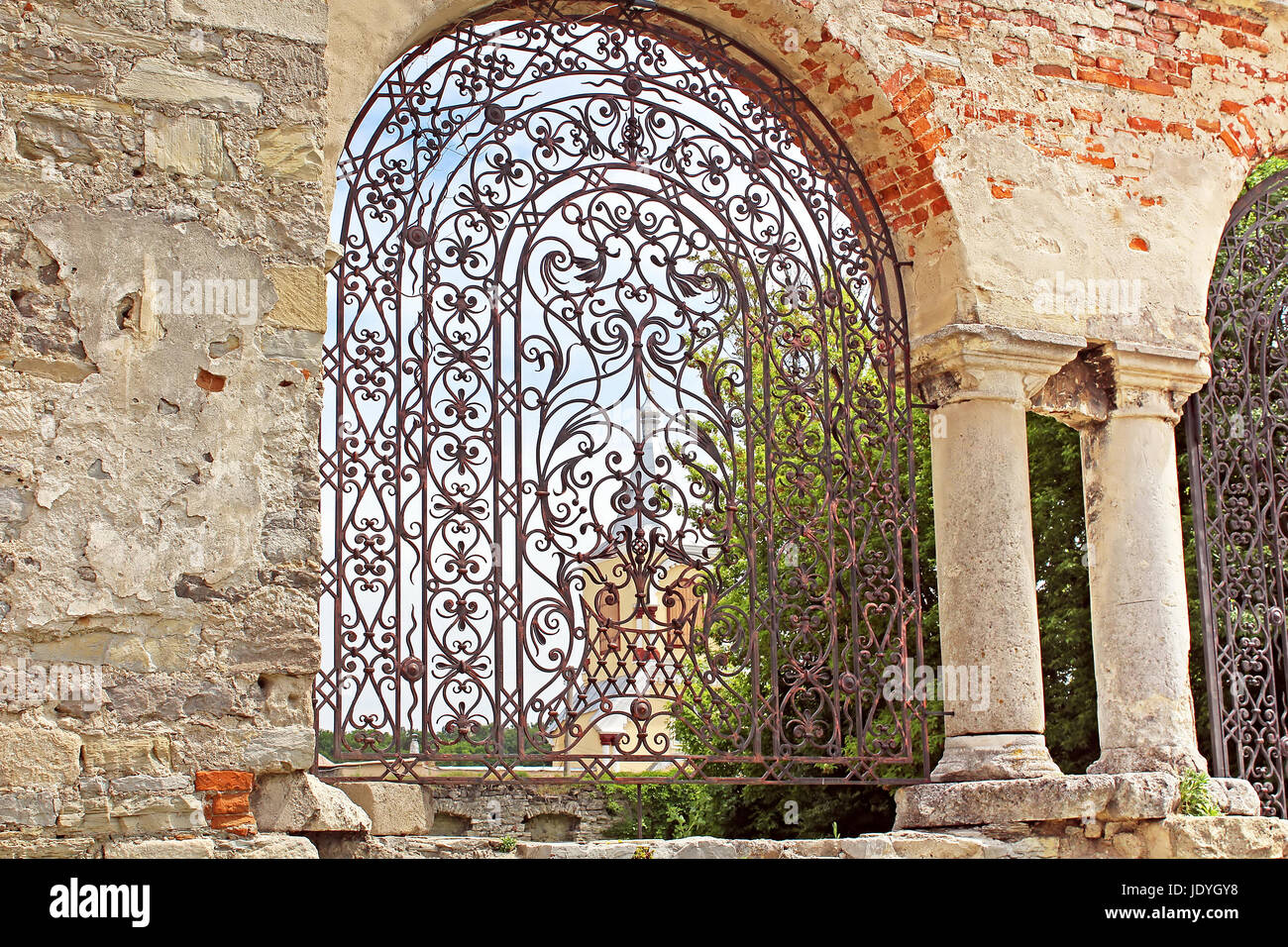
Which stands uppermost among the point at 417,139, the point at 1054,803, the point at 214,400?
the point at 417,139

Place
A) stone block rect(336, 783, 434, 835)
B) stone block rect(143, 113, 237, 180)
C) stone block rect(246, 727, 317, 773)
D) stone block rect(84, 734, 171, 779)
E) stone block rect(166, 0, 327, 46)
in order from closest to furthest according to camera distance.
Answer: stone block rect(84, 734, 171, 779)
stone block rect(246, 727, 317, 773)
stone block rect(143, 113, 237, 180)
stone block rect(166, 0, 327, 46)
stone block rect(336, 783, 434, 835)

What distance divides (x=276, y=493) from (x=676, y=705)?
82.9 inches

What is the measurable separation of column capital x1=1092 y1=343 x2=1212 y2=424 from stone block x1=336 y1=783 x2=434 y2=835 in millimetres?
3612

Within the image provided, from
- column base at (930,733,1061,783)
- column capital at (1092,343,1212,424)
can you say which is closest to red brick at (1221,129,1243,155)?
column capital at (1092,343,1212,424)

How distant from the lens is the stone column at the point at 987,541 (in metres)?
5.82

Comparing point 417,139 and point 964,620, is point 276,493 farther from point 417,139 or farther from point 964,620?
point 964,620

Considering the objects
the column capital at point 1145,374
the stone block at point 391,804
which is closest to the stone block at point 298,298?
the stone block at point 391,804

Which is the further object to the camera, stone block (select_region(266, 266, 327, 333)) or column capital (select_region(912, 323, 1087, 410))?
column capital (select_region(912, 323, 1087, 410))

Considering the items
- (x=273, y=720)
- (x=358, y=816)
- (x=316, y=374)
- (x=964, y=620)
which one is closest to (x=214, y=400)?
(x=316, y=374)

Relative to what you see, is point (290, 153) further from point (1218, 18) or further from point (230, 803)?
point (1218, 18)

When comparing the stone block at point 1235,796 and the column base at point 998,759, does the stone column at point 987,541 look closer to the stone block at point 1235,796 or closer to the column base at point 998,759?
the column base at point 998,759

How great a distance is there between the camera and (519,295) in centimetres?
557

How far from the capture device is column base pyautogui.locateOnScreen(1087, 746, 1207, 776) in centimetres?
593

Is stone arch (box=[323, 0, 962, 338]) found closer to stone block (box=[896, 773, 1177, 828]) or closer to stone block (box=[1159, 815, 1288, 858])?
stone block (box=[896, 773, 1177, 828])
